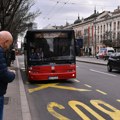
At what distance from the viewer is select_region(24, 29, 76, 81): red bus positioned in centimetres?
1919

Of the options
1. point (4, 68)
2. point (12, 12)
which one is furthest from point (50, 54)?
point (4, 68)

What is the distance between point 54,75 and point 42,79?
609 millimetres

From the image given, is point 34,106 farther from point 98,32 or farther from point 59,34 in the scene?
point 98,32

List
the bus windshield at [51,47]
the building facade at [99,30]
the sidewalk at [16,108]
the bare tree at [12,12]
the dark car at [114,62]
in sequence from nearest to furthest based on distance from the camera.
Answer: the sidewalk at [16,108] → the bus windshield at [51,47] → the bare tree at [12,12] → the dark car at [114,62] → the building facade at [99,30]

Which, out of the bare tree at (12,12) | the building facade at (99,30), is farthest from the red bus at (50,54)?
the building facade at (99,30)

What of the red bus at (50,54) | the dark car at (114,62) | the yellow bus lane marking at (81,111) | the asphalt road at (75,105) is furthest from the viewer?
the dark car at (114,62)

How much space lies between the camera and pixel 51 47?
19609 mm

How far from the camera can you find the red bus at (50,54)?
19.2 meters

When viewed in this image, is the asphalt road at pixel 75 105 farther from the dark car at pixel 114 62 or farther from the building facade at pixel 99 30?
the building facade at pixel 99 30

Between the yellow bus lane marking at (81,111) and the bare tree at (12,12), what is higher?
the bare tree at (12,12)

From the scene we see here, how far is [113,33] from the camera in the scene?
328 feet

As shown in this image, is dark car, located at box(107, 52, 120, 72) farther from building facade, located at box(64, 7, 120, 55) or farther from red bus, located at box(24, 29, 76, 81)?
building facade, located at box(64, 7, 120, 55)

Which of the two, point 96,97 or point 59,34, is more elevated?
point 59,34

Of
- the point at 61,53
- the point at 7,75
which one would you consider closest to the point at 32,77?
the point at 61,53
